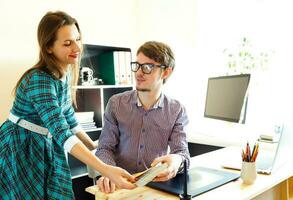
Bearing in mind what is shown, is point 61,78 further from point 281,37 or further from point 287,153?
point 281,37

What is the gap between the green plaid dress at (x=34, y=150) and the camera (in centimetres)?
132

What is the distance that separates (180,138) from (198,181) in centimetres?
29

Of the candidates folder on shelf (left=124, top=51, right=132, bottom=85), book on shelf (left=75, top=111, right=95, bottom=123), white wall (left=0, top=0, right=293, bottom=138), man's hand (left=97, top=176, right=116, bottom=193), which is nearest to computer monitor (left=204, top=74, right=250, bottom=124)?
white wall (left=0, top=0, right=293, bottom=138)

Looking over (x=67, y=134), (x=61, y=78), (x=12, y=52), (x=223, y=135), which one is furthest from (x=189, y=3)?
(x=67, y=134)

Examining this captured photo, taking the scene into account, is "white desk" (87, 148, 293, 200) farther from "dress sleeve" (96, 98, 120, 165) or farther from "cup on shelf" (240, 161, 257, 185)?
"dress sleeve" (96, 98, 120, 165)

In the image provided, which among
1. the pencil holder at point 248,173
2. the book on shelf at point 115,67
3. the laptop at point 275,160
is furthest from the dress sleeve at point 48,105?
the book on shelf at point 115,67

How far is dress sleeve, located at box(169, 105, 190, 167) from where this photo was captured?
158 centimetres

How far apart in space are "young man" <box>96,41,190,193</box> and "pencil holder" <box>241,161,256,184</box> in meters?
0.33

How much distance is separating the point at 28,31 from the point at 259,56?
2.05m

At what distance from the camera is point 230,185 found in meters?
1.37

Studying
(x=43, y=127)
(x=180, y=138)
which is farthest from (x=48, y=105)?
(x=180, y=138)

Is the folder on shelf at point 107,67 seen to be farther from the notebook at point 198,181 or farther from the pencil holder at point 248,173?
the pencil holder at point 248,173

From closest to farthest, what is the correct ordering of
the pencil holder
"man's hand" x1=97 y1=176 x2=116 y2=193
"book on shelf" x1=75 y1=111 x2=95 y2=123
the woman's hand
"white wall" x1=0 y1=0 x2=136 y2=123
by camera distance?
the woman's hand
"man's hand" x1=97 y1=176 x2=116 y2=193
the pencil holder
"white wall" x1=0 y1=0 x2=136 y2=123
"book on shelf" x1=75 y1=111 x2=95 y2=123

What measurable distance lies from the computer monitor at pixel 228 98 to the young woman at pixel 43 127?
3.94 ft
